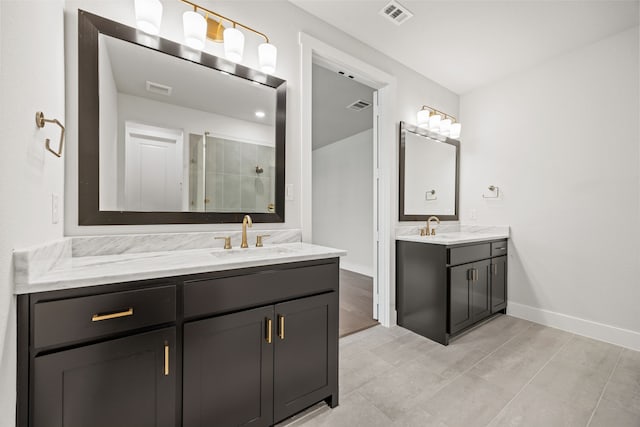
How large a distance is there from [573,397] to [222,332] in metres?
2.09

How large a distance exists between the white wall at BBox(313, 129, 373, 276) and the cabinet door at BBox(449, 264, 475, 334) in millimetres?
2288

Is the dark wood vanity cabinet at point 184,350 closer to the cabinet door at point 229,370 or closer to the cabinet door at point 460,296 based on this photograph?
the cabinet door at point 229,370

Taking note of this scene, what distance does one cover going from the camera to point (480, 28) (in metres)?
2.21

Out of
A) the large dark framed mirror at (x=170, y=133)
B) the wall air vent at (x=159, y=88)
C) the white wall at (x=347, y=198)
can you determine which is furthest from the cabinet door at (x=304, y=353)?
the white wall at (x=347, y=198)

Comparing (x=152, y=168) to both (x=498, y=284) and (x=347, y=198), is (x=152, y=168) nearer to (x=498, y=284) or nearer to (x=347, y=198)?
(x=498, y=284)

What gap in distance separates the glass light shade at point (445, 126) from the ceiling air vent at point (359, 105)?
104 cm

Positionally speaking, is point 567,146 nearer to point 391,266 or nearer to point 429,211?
point 429,211

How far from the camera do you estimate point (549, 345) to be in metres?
2.23

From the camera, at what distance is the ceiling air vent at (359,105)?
11.7ft

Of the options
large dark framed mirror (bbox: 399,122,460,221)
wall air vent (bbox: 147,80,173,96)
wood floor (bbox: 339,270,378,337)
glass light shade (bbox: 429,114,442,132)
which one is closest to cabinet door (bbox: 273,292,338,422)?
wood floor (bbox: 339,270,378,337)

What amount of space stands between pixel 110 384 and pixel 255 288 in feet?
1.90

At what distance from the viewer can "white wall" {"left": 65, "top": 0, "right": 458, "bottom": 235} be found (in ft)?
4.22

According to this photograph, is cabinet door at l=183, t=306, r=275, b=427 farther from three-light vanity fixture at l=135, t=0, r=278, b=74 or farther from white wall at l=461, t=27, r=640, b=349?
white wall at l=461, t=27, r=640, b=349

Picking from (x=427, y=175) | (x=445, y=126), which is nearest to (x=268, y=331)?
(x=427, y=175)
